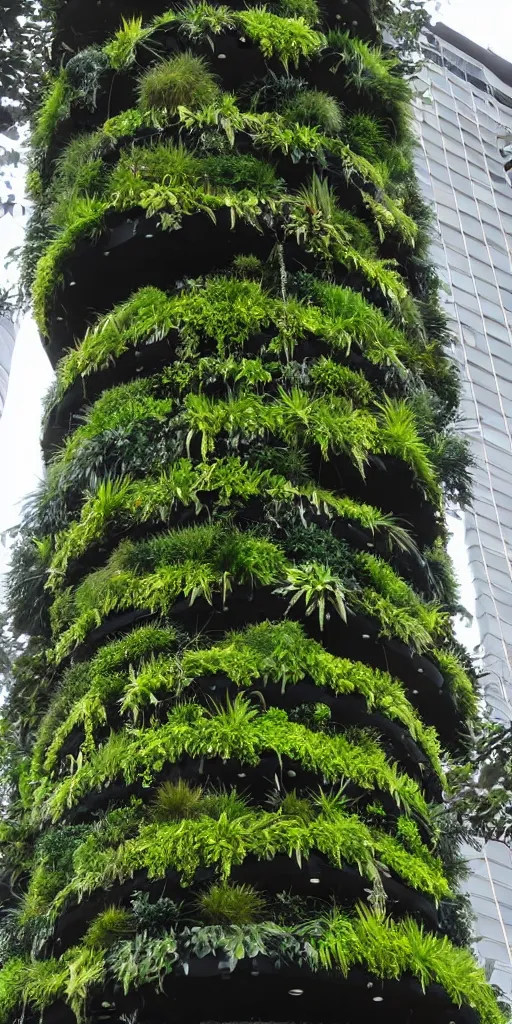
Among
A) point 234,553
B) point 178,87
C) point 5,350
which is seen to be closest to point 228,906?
point 234,553

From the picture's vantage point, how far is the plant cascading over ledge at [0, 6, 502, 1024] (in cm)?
457

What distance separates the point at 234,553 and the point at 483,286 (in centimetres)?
2828

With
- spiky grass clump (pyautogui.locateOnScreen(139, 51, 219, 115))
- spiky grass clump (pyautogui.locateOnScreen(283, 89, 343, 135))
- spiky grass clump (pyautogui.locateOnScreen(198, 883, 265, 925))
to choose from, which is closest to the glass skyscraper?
spiky grass clump (pyautogui.locateOnScreen(283, 89, 343, 135))

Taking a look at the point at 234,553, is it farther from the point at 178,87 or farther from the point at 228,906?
the point at 178,87

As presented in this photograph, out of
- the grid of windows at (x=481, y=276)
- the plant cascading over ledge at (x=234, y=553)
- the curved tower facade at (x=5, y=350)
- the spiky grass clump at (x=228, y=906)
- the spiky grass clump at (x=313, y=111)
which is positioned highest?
the grid of windows at (x=481, y=276)

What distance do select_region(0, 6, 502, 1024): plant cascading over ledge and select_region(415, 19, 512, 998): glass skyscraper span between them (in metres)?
15.4

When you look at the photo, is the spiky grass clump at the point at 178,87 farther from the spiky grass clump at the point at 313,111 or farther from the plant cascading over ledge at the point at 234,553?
the spiky grass clump at the point at 313,111

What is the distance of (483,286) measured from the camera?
3241 centimetres

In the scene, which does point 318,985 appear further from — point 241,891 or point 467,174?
point 467,174

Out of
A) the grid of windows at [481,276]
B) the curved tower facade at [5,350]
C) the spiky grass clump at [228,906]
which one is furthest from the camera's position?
the grid of windows at [481,276]

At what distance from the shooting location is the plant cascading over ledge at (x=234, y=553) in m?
4.57

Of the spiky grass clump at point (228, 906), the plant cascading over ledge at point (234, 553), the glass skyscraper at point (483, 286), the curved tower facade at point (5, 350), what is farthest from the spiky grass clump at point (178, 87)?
the glass skyscraper at point (483, 286)

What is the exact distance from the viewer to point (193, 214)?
6.62 m

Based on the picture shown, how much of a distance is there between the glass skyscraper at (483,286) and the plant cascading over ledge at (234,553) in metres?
15.4
